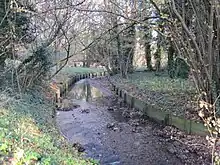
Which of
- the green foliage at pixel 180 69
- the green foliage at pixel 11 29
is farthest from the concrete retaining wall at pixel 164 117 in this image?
the green foliage at pixel 11 29

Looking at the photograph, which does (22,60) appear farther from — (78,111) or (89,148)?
(89,148)

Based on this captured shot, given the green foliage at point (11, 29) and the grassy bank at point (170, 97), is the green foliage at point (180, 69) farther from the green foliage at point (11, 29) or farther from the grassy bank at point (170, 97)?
the green foliage at point (11, 29)

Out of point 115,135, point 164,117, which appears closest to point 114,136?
point 115,135

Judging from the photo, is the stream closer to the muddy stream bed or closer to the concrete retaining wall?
the muddy stream bed

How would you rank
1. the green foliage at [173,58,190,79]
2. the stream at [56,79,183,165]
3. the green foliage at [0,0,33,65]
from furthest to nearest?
1. the green foliage at [173,58,190,79]
2. the green foliage at [0,0,33,65]
3. the stream at [56,79,183,165]

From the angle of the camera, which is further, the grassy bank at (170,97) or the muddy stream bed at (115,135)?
the grassy bank at (170,97)

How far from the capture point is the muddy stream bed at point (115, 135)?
8125 millimetres

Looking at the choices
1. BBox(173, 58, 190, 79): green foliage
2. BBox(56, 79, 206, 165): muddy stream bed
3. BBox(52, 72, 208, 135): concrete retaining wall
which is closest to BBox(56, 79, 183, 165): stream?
BBox(56, 79, 206, 165): muddy stream bed

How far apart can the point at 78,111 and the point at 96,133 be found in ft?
14.5

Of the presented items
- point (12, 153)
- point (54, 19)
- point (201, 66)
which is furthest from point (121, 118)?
point (12, 153)

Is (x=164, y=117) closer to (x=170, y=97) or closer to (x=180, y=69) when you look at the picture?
(x=170, y=97)

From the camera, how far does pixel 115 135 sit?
10.4m

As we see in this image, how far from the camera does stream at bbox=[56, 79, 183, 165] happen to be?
8.11 metres

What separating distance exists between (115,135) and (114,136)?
0.13m
